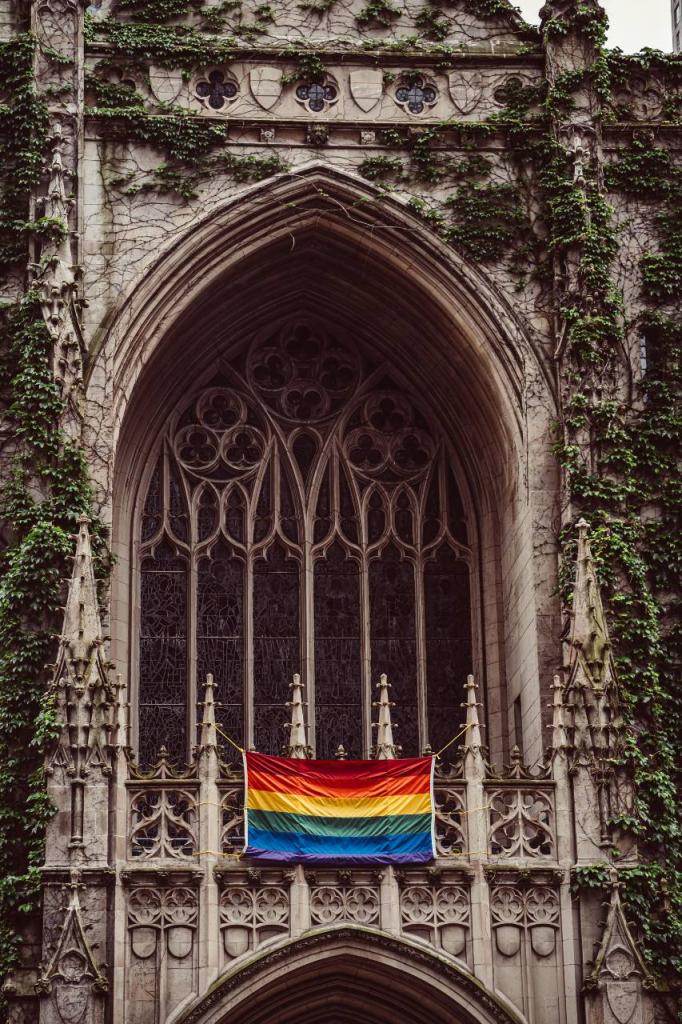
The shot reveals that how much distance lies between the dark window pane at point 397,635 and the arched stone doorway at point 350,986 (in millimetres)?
4528

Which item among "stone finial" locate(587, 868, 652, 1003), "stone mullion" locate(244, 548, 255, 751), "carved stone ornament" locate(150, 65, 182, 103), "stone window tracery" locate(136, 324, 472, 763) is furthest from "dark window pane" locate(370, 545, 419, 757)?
"carved stone ornament" locate(150, 65, 182, 103)

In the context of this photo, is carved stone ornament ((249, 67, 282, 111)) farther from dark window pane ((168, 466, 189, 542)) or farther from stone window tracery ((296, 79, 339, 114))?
dark window pane ((168, 466, 189, 542))

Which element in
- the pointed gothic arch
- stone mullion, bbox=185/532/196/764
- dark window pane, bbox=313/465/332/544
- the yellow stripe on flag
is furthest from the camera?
dark window pane, bbox=313/465/332/544

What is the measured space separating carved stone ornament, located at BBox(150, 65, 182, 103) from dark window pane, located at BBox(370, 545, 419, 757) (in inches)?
273

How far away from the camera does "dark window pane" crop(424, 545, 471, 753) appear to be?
33156 mm

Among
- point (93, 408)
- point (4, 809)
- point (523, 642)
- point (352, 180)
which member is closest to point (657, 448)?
point (523, 642)

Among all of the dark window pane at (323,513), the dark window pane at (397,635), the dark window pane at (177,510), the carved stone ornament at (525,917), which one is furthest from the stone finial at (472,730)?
the dark window pane at (177,510)

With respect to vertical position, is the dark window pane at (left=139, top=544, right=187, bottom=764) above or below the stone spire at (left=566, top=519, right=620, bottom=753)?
above

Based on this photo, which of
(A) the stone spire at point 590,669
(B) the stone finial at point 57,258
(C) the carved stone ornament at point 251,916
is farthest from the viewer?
(B) the stone finial at point 57,258

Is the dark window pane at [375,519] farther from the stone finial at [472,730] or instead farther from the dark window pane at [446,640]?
the stone finial at [472,730]

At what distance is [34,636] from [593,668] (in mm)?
6901

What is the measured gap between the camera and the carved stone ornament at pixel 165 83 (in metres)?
33.2

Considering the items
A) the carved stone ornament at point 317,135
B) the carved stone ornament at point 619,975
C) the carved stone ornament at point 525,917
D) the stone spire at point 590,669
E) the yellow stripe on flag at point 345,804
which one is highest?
the carved stone ornament at point 317,135

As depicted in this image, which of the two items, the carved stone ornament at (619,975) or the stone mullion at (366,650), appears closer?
the carved stone ornament at (619,975)
